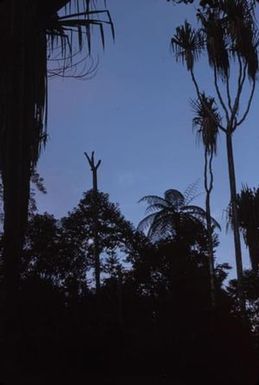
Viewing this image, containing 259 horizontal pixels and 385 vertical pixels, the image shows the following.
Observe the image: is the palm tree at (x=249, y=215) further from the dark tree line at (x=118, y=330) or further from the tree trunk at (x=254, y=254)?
the dark tree line at (x=118, y=330)

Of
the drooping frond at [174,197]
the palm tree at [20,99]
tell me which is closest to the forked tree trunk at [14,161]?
the palm tree at [20,99]

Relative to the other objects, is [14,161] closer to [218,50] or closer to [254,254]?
[218,50]

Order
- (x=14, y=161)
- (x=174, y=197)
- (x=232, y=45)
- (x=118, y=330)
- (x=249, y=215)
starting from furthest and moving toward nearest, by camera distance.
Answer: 1. (x=174, y=197)
2. (x=249, y=215)
3. (x=232, y=45)
4. (x=118, y=330)
5. (x=14, y=161)

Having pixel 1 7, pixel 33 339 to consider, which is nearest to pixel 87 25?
pixel 1 7

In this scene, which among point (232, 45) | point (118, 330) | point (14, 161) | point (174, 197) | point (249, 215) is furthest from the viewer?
point (174, 197)

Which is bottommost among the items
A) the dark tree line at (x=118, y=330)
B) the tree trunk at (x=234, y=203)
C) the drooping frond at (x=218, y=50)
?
the dark tree line at (x=118, y=330)

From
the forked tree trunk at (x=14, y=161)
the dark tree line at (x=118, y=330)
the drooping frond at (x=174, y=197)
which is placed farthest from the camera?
the drooping frond at (x=174, y=197)

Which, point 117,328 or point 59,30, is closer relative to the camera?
point 59,30

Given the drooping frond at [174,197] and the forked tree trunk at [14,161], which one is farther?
the drooping frond at [174,197]

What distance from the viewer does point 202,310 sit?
1485cm

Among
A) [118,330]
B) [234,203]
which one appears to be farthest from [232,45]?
[118,330]

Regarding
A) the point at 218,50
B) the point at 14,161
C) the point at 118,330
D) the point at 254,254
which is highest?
the point at 218,50

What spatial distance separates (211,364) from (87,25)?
6578mm

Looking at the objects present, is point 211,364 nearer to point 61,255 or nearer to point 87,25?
point 87,25
